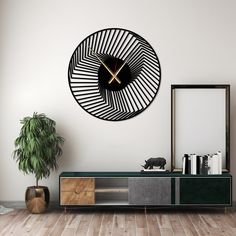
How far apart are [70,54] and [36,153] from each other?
122 cm

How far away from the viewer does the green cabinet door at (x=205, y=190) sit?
5828mm

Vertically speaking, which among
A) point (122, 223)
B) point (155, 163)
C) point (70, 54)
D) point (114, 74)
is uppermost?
point (70, 54)

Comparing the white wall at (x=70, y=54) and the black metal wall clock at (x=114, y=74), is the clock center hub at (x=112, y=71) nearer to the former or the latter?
the black metal wall clock at (x=114, y=74)

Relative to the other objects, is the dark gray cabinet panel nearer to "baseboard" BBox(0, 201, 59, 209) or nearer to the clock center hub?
"baseboard" BBox(0, 201, 59, 209)

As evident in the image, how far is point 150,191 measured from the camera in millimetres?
5844

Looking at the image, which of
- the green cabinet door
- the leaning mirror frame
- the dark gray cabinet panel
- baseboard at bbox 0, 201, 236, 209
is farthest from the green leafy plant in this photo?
the green cabinet door

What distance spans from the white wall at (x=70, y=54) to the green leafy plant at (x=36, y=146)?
273 mm

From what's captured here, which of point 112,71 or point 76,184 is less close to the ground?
point 112,71

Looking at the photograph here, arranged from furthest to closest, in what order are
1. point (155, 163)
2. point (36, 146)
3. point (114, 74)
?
point (114, 74), point (155, 163), point (36, 146)

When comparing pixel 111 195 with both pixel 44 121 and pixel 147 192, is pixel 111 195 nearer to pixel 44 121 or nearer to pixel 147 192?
pixel 147 192

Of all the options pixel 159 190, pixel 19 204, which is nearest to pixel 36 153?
pixel 19 204

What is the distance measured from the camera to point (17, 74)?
20.5 feet

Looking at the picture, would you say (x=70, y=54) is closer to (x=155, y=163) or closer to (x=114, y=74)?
(x=114, y=74)

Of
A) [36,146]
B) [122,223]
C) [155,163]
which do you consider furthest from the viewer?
[155,163]
